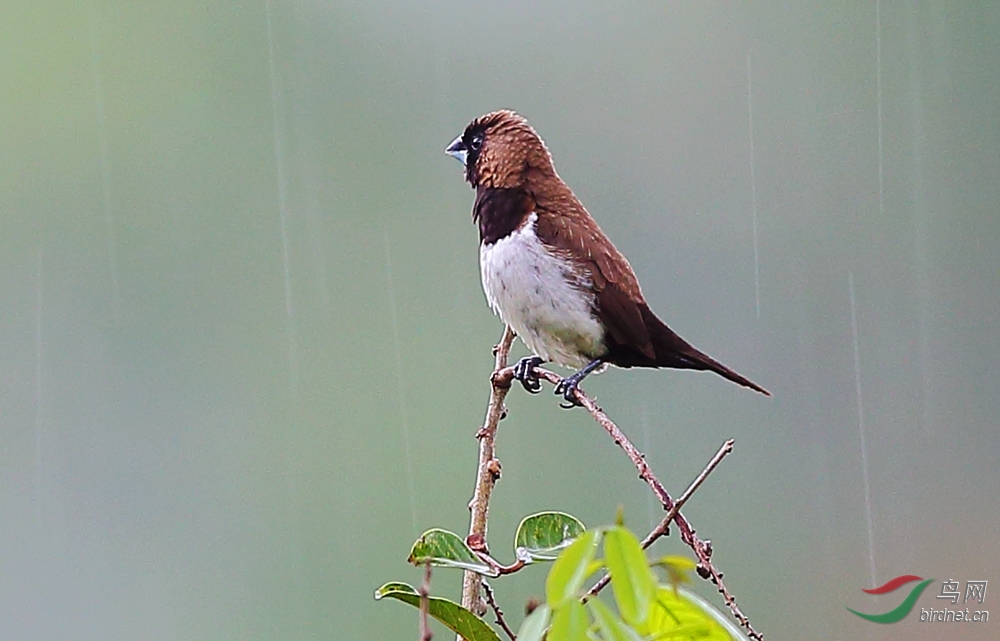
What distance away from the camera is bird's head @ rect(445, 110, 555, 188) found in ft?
6.17

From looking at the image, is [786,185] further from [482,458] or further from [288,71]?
[482,458]

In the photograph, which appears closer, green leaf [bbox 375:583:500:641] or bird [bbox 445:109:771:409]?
green leaf [bbox 375:583:500:641]

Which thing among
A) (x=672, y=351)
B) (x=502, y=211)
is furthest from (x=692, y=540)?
(x=502, y=211)

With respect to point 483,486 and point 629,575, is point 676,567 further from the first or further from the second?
point 483,486

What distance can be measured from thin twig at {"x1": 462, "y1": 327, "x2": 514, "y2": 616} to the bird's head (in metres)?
0.65

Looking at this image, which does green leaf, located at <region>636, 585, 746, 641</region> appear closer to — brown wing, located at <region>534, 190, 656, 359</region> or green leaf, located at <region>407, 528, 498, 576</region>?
green leaf, located at <region>407, 528, 498, 576</region>

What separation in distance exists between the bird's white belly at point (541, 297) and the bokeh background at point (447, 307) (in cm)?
164

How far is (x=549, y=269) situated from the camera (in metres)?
1.81

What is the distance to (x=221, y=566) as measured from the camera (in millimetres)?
6965

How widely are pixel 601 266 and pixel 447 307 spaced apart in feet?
20.7

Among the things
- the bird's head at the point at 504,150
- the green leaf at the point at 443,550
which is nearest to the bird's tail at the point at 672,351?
the bird's head at the point at 504,150

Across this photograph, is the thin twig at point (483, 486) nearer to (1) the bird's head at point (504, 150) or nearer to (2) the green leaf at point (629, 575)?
(2) the green leaf at point (629, 575)

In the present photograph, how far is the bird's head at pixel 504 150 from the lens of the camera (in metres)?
1.88

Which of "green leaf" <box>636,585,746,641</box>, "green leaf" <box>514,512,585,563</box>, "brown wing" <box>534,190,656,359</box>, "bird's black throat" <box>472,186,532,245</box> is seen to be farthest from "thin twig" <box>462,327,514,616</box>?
"bird's black throat" <box>472,186,532,245</box>
